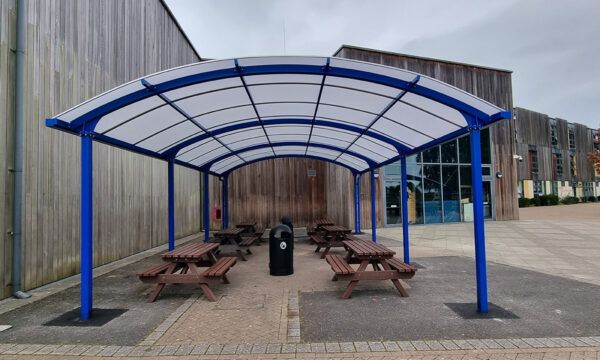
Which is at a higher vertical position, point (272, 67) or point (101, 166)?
point (272, 67)

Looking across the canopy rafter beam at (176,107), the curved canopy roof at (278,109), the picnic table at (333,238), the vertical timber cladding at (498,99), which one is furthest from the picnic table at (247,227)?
the vertical timber cladding at (498,99)

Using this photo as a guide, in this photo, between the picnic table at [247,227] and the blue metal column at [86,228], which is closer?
the blue metal column at [86,228]

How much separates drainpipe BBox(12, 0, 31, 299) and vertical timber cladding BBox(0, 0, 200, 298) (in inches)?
2.8

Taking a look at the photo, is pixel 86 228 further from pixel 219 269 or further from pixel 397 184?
pixel 397 184

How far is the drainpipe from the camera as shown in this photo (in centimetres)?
500

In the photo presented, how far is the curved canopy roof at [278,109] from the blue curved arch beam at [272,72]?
0.04ft

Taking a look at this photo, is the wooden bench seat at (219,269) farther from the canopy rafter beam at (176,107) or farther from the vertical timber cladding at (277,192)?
the vertical timber cladding at (277,192)

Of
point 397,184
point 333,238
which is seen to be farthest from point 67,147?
point 397,184

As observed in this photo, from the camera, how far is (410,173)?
51.2 feet

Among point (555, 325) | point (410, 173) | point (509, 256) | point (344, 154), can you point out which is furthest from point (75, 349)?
point (410, 173)

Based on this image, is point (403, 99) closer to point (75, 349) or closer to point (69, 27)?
point (75, 349)

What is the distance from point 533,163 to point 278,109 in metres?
43.5

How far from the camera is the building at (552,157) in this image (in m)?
38.6

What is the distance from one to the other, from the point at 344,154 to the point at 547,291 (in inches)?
242
